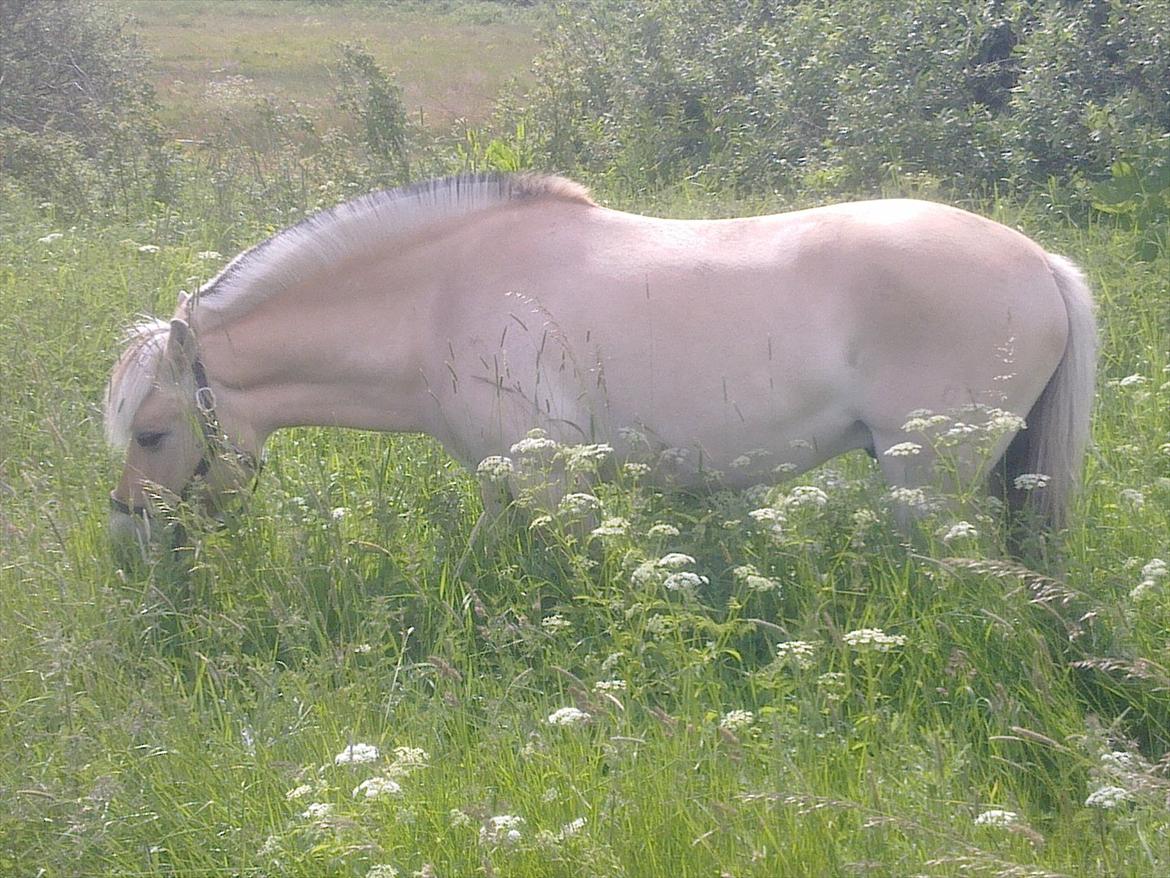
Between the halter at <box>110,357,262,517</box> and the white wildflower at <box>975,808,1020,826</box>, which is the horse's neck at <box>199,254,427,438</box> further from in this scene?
the white wildflower at <box>975,808,1020,826</box>

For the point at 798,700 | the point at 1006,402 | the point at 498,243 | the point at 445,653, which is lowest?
the point at 445,653

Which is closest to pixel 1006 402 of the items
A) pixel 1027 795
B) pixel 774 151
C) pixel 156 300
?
pixel 1027 795

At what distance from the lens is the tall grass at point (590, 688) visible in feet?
6.93

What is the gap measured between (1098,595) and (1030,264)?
103cm

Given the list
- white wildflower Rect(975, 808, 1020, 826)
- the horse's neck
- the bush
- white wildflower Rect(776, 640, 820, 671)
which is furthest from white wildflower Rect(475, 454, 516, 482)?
the bush

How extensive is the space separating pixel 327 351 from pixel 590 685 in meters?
1.51

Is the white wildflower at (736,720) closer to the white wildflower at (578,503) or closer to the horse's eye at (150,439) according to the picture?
the white wildflower at (578,503)

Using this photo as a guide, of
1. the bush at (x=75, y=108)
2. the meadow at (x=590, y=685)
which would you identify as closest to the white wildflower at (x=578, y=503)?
the meadow at (x=590, y=685)

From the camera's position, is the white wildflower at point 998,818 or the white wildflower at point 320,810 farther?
the white wildflower at point 320,810

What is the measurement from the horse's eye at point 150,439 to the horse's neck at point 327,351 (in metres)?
0.23

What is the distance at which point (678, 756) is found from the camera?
2277 mm

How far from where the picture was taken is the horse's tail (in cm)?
351

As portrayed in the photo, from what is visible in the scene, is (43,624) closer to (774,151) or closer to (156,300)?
(156,300)

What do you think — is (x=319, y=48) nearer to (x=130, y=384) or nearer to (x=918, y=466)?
(x=130, y=384)
